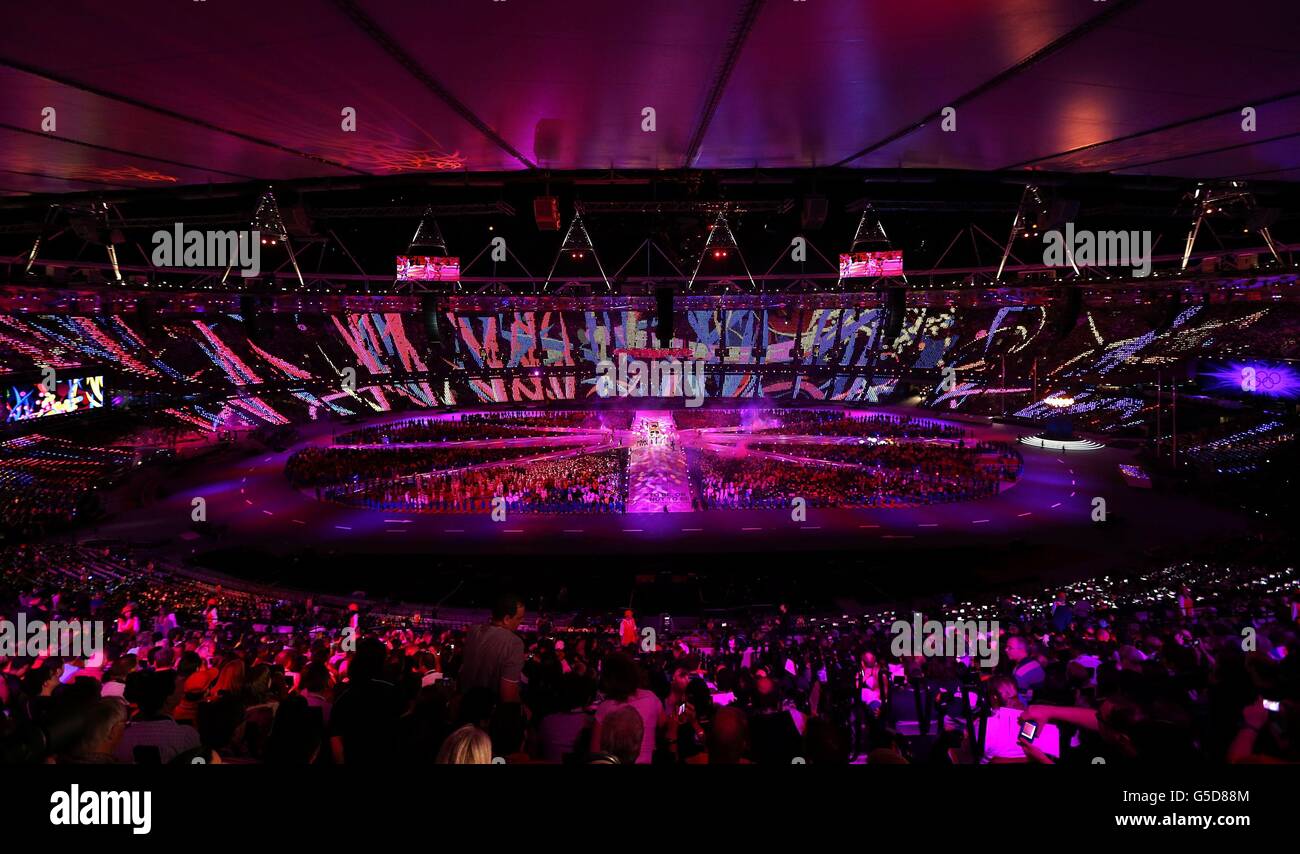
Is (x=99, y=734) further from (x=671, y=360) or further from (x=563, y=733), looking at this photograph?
(x=671, y=360)

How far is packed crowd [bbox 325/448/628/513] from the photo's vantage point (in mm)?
22344

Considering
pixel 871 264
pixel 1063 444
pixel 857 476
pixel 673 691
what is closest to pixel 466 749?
pixel 673 691

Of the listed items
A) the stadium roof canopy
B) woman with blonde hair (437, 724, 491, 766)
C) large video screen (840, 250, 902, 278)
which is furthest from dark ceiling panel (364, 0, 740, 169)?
large video screen (840, 250, 902, 278)

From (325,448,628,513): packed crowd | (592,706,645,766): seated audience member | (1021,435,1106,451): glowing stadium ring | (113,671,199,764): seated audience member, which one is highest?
(1021,435,1106,451): glowing stadium ring

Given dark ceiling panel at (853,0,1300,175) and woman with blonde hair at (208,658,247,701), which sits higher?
dark ceiling panel at (853,0,1300,175)

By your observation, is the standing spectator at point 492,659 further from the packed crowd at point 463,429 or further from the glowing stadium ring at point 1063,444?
the glowing stadium ring at point 1063,444

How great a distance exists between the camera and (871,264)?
1570 centimetres

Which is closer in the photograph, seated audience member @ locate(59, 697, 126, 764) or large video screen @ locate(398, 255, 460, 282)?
seated audience member @ locate(59, 697, 126, 764)

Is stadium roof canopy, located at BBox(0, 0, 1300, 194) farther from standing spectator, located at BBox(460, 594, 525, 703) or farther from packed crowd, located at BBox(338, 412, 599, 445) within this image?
packed crowd, located at BBox(338, 412, 599, 445)

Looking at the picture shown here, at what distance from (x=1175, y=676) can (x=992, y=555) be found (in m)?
12.5

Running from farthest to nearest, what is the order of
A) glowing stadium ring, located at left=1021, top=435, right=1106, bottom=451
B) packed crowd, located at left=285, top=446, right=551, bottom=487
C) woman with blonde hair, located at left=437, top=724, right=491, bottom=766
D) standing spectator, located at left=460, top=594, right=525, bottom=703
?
glowing stadium ring, located at left=1021, top=435, right=1106, bottom=451, packed crowd, located at left=285, top=446, right=551, bottom=487, standing spectator, located at left=460, top=594, right=525, bottom=703, woman with blonde hair, located at left=437, top=724, right=491, bottom=766

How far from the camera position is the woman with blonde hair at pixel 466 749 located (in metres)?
2.54
